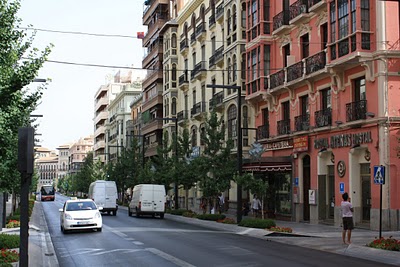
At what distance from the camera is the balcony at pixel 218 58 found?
47.9m

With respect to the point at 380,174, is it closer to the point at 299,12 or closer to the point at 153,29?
the point at 299,12

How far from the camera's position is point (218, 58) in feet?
160

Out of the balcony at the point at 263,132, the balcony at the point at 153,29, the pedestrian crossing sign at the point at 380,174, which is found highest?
the balcony at the point at 153,29

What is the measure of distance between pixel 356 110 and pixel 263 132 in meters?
11.9

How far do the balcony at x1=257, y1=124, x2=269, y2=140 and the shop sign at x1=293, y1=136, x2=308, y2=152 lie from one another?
4474 mm

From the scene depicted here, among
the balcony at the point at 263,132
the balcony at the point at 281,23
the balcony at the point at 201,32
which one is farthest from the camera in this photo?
the balcony at the point at 201,32

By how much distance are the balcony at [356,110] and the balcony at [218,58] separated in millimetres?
20222

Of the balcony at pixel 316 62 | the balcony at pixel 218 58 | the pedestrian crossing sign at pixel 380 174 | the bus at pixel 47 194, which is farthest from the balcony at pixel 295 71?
the bus at pixel 47 194

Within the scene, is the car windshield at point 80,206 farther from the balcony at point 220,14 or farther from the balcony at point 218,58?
the balcony at point 220,14

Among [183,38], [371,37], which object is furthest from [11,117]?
[183,38]

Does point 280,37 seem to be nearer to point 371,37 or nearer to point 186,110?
point 371,37

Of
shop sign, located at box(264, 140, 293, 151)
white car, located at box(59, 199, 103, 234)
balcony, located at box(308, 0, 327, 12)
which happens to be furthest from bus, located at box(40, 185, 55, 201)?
balcony, located at box(308, 0, 327, 12)

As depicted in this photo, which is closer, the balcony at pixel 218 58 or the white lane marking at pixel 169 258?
the white lane marking at pixel 169 258

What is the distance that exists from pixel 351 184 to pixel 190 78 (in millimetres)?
31600
